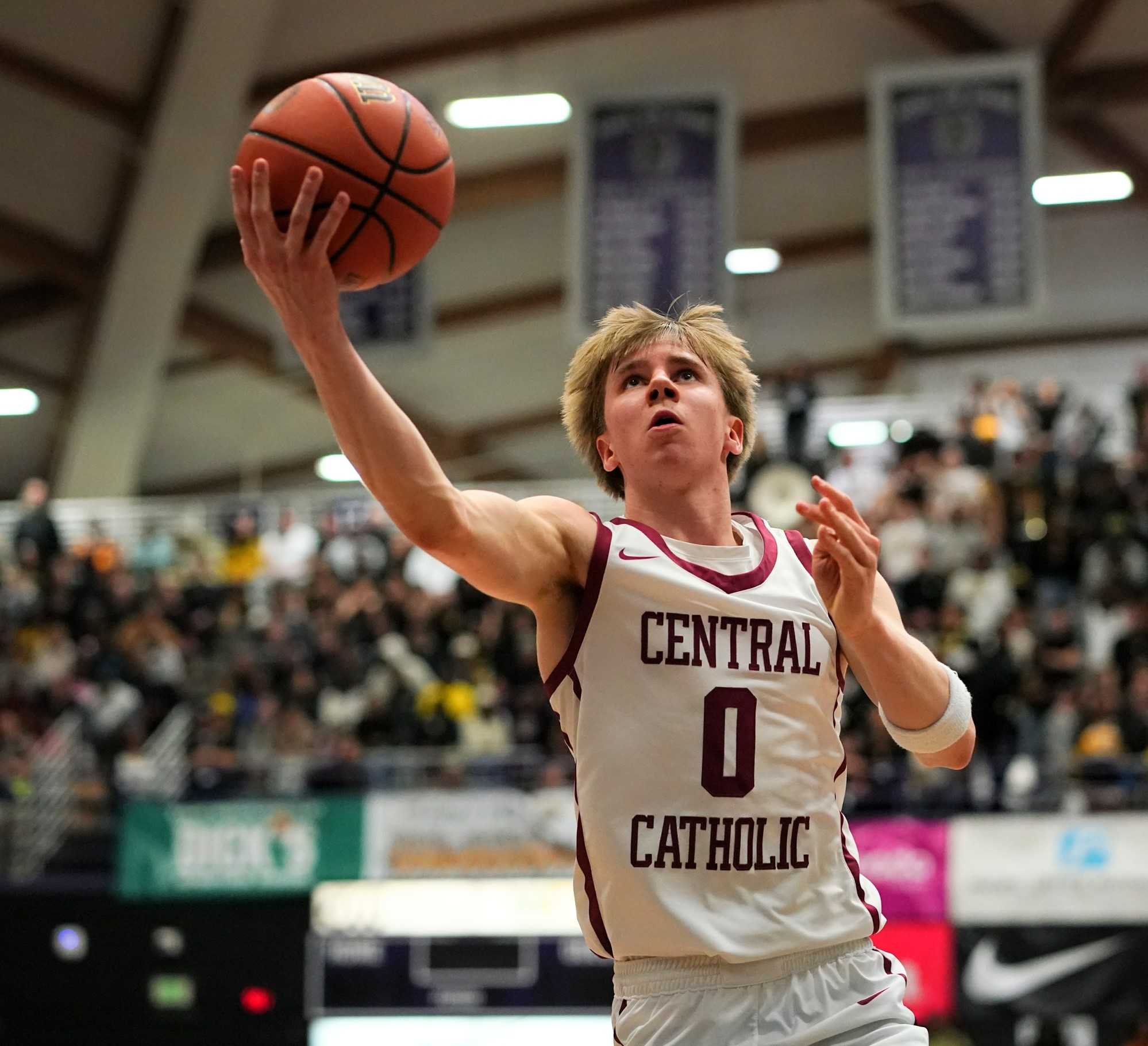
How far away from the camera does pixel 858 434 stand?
2433 cm

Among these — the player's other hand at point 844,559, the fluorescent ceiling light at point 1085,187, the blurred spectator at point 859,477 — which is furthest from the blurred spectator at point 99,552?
the player's other hand at point 844,559

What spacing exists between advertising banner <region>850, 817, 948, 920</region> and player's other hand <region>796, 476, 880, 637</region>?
1047 cm

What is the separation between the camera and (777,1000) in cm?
348

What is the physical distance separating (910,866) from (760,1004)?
10.6m

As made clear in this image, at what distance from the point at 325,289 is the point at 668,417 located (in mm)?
996

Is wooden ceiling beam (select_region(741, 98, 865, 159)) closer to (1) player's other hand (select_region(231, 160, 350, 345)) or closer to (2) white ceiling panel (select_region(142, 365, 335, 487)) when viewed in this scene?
(2) white ceiling panel (select_region(142, 365, 335, 487))

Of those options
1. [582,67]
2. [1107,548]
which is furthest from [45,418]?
[1107,548]

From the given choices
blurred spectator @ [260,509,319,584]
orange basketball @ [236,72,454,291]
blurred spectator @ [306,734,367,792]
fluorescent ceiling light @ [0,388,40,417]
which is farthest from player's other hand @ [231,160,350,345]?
fluorescent ceiling light @ [0,388,40,417]

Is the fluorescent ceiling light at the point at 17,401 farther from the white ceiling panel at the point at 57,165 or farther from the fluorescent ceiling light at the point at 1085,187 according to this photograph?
the fluorescent ceiling light at the point at 1085,187

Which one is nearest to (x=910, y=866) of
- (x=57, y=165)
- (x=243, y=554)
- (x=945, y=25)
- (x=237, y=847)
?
(x=237, y=847)

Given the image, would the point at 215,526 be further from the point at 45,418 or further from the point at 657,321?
the point at 657,321

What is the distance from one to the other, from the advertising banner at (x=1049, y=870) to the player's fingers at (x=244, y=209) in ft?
38.3

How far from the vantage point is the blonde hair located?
3.90 meters

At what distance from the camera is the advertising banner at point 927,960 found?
13.4 meters
